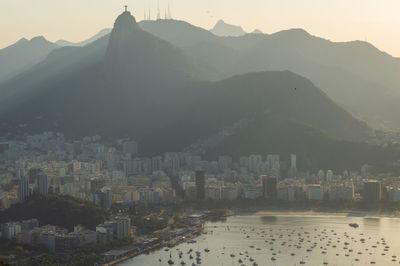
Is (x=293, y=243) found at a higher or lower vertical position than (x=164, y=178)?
lower

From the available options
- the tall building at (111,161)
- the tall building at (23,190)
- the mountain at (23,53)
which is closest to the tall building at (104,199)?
the tall building at (23,190)

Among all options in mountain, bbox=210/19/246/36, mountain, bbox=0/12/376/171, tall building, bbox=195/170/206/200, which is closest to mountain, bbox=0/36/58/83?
mountain, bbox=210/19/246/36

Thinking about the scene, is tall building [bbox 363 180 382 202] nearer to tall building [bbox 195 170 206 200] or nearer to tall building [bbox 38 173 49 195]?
tall building [bbox 195 170 206 200]

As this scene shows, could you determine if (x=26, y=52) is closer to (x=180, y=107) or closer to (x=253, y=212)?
(x=180, y=107)

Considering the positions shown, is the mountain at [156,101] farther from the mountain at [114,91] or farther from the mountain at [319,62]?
the mountain at [319,62]

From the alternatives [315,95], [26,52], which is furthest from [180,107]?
[26,52]

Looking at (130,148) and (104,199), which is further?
(130,148)

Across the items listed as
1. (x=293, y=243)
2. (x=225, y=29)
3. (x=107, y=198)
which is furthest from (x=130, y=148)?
(x=225, y=29)

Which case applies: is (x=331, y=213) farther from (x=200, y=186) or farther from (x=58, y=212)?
(x=58, y=212)
